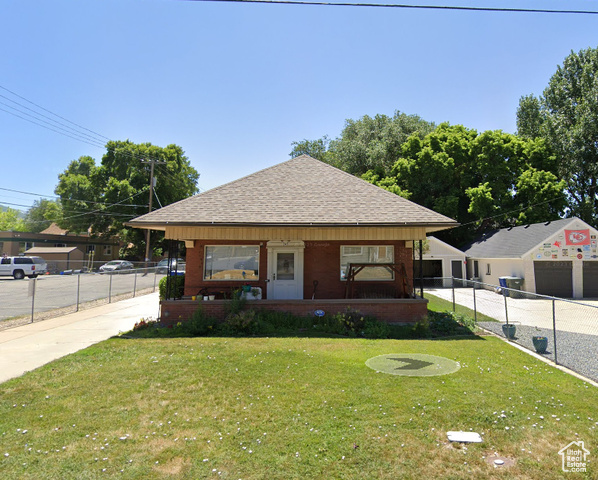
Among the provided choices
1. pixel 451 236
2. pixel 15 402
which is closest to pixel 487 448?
pixel 15 402

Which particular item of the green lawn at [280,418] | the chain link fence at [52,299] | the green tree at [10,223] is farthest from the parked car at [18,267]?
the green tree at [10,223]

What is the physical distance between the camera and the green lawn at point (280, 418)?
11.5 ft

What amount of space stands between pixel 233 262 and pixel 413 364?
7.45m

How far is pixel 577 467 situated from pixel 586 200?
36932 millimetres

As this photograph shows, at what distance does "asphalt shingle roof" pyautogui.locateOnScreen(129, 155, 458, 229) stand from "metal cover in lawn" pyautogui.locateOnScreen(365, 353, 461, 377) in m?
4.51

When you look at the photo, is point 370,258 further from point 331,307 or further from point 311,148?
point 311,148

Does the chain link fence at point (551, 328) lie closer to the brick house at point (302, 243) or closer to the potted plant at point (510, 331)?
the potted plant at point (510, 331)

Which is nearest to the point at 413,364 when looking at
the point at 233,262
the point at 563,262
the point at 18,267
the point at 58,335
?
the point at 233,262

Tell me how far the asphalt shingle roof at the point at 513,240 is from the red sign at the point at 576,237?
2.04 ft

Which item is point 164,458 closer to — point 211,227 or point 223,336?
point 223,336

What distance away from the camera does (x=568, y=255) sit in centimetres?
2202

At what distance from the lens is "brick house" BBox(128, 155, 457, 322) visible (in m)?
10.9

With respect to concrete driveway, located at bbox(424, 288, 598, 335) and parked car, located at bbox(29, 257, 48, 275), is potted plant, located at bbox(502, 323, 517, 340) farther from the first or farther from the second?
parked car, located at bbox(29, 257, 48, 275)

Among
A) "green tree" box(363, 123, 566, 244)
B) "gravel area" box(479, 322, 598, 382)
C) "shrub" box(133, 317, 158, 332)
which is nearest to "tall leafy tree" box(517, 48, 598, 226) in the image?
"green tree" box(363, 123, 566, 244)
